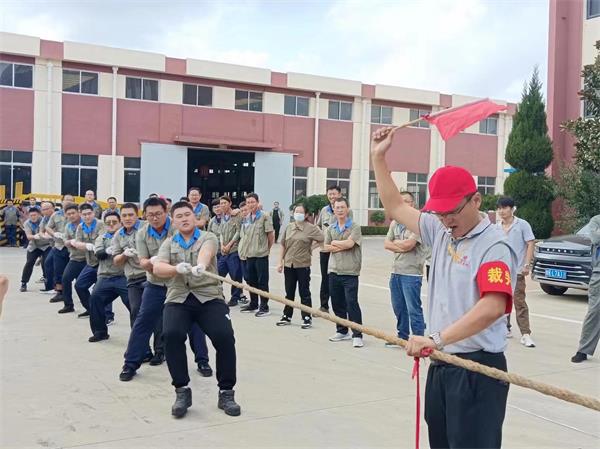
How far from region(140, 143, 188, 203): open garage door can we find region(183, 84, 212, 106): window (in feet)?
7.07

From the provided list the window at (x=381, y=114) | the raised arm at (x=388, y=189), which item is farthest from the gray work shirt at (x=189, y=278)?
the window at (x=381, y=114)

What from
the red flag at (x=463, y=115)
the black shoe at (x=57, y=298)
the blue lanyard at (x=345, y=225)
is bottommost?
the black shoe at (x=57, y=298)

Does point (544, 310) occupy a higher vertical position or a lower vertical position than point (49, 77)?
lower

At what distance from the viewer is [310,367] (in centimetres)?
612

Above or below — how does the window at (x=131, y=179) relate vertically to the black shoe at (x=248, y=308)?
above

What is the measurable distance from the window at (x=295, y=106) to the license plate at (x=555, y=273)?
19797mm

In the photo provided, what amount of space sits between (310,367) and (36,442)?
109 inches

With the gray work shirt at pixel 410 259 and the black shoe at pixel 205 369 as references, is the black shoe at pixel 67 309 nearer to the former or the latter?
the black shoe at pixel 205 369

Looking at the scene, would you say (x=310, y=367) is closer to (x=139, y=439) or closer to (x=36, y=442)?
(x=139, y=439)

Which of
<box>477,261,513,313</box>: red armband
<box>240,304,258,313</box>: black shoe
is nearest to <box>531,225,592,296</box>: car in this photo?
<box>240,304,258,313</box>: black shoe

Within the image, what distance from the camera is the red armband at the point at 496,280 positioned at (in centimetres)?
263

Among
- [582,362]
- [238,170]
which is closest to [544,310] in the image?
[582,362]

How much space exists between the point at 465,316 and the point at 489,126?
110 ft

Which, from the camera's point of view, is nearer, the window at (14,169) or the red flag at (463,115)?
the red flag at (463,115)
